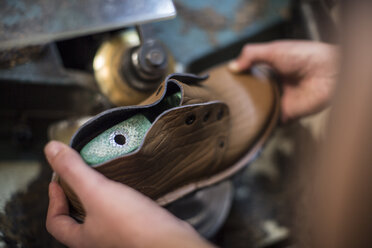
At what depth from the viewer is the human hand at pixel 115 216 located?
13.9 inches

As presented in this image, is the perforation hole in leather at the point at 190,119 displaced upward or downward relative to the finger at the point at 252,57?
downward

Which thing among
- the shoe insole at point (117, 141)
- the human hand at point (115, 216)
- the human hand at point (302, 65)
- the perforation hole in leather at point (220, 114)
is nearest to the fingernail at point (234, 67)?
the human hand at point (302, 65)

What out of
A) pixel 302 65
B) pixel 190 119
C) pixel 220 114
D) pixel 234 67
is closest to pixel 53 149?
pixel 190 119

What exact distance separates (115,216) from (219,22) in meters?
0.81

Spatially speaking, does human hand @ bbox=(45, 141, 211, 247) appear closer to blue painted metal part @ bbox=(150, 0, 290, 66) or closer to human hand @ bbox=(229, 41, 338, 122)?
human hand @ bbox=(229, 41, 338, 122)

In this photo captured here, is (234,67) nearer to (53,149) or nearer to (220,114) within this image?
(220,114)

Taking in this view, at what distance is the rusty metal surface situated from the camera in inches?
24.0

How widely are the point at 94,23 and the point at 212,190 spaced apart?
54 cm

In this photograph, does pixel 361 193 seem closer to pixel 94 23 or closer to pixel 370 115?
pixel 370 115

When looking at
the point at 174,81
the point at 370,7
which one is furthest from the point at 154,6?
the point at 370,7

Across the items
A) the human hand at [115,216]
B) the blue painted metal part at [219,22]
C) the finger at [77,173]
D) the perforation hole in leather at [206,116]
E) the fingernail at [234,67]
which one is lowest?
the human hand at [115,216]

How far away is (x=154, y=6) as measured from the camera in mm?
622

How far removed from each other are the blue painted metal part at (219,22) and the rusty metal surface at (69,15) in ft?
1.08

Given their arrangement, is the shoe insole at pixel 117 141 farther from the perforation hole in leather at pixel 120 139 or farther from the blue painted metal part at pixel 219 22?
the blue painted metal part at pixel 219 22
